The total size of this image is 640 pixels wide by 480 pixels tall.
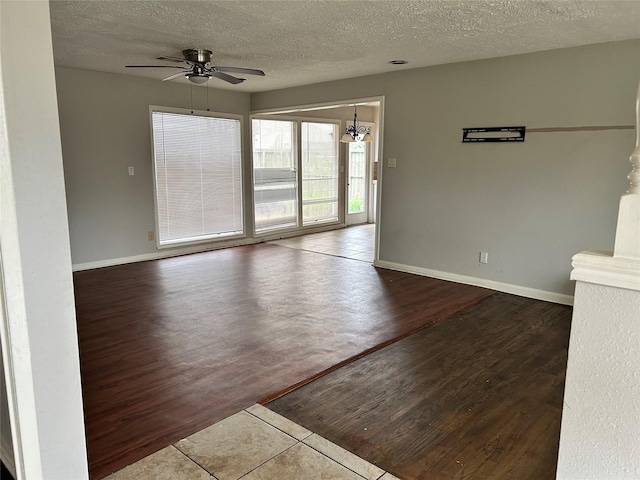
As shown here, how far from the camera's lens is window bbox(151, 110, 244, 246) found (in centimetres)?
624

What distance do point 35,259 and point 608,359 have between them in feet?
5.95

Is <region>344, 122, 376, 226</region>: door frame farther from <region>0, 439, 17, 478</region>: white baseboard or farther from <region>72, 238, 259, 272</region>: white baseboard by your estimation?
<region>0, 439, 17, 478</region>: white baseboard

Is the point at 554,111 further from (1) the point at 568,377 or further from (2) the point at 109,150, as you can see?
(2) the point at 109,150

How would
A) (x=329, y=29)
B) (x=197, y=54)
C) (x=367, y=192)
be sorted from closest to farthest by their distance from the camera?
1. (x=329, y=29)
2. (x=197, y=54)
3. (x=367, y=192)

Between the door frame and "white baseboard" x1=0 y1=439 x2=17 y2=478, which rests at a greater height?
the door frame

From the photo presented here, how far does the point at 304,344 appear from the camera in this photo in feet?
11.2

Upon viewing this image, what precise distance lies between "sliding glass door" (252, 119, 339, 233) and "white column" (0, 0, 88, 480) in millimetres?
5930

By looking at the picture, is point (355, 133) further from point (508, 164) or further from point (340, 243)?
point (508, 164)

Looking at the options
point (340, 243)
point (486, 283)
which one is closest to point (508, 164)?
point (486, 283)

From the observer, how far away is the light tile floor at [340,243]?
671cm

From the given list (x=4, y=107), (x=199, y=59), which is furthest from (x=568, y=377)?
(x=199, y=59)

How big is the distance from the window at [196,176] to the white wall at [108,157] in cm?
19

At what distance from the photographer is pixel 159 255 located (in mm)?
6301

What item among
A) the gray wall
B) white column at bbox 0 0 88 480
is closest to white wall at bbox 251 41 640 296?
the gray wall
